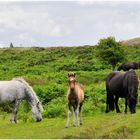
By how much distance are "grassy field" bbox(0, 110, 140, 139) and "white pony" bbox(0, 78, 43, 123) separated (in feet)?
3.30

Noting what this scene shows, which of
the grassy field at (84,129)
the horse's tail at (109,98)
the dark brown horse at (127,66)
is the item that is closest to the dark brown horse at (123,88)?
the horse's tail at (109,98)

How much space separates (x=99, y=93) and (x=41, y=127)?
9569 millimetres

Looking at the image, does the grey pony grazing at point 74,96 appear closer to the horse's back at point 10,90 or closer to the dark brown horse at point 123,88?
the dark brown horse at point 123,88

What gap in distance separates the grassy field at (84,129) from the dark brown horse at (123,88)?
96 centimetres

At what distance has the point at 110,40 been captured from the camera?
46625 millimetres

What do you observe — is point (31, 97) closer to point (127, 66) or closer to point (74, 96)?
point (74, 96)

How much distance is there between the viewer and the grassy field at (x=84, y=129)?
13141mm

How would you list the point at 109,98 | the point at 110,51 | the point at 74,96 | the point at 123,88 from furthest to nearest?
the point at 110,51
the point at 109,98
the point at 123,88
the point at 74,96

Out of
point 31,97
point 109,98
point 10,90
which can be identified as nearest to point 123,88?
point 109,98

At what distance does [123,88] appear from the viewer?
17062 mm

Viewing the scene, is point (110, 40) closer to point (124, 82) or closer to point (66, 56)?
point (66, 56)

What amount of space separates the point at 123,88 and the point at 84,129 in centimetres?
398

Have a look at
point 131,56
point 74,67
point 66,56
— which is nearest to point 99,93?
point 74,67

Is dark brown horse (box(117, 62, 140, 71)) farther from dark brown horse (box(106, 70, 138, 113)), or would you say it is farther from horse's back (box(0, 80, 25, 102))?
horse's back (box(0, 80, 25, 102))
